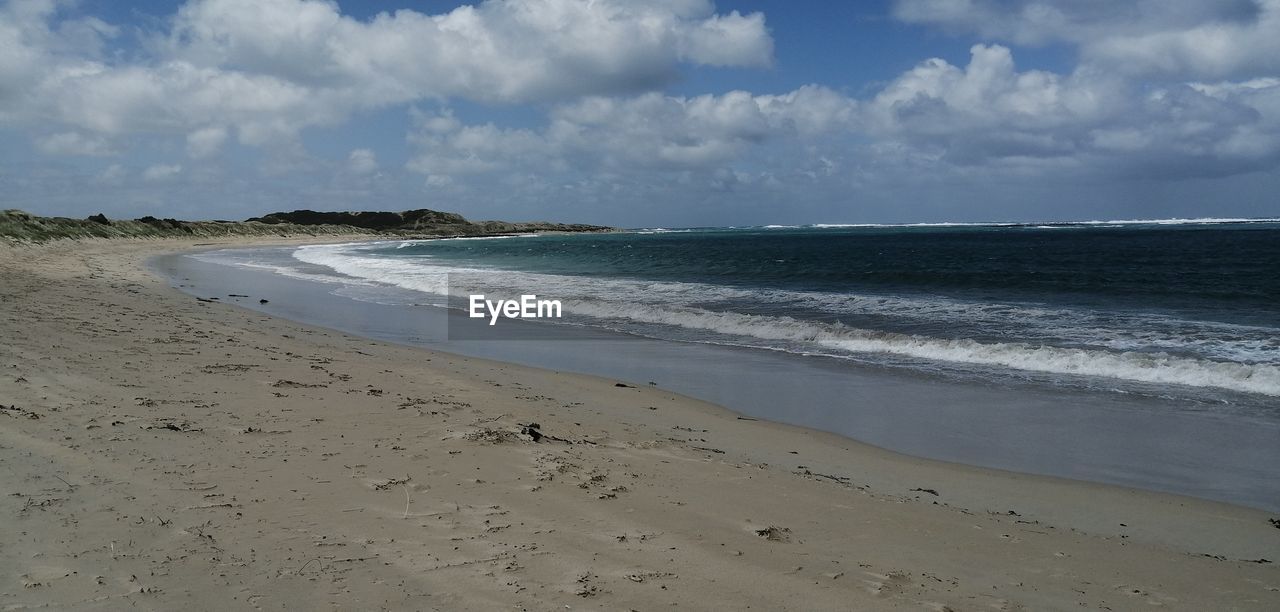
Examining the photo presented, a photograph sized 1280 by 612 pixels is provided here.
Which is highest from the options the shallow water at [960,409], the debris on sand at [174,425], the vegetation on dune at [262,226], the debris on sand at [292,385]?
the vegetation on dune at [262,226]

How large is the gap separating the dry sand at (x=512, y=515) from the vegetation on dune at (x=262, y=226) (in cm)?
3559

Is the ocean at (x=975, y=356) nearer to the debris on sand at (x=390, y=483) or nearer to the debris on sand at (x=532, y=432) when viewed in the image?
the debris on sand at (x=532, y=432)

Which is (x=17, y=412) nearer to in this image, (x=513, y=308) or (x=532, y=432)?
(x=532, y=432)

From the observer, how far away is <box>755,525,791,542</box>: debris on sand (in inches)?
167

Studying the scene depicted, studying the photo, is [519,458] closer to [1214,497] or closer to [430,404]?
[430,404]

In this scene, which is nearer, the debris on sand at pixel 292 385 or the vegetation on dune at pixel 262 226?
the debris on sand at pixel 292 385

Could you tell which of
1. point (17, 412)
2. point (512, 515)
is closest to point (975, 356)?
point (512, 515)

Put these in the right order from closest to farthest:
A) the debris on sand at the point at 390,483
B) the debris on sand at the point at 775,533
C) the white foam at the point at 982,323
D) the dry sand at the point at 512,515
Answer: the dry sand at the point at 512,515 → the debris on sand at the point at 775,533 → the debris on sand at the point at 390,483 → the white foam at the point at 982,323

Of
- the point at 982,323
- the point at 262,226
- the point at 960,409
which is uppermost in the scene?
the point at 262,226

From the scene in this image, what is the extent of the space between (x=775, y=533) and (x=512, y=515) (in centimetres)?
163

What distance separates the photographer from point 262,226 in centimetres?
8994

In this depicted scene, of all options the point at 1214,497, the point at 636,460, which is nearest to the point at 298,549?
the point at 636,460

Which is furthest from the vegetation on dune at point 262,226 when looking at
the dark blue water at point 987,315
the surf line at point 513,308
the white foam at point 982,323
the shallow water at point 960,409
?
the shallow water at point 960,409

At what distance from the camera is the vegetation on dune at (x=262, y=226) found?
40125 mm
